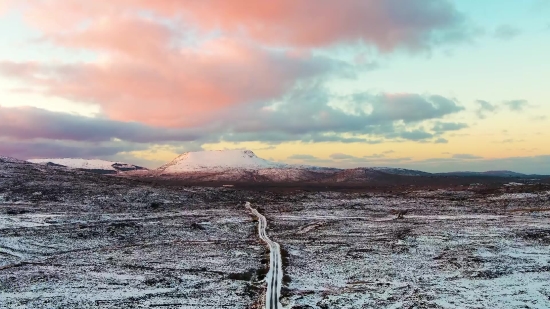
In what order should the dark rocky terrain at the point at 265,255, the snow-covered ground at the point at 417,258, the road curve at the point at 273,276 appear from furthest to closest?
the dark rocky terrain at the point at 265,255
the snow-covered ground at the point at 417,258
the road curve at the point at 273,276

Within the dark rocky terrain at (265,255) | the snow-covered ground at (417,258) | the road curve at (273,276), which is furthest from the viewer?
the dark rocky terrain at (265,255)

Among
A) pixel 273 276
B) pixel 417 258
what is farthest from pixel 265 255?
pixel 417 258

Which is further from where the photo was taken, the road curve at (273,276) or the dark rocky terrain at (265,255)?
the dark rocky terrain at (265,255)

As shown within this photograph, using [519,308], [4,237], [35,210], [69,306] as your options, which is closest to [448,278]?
[519,308]

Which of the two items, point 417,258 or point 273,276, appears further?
point 417,258

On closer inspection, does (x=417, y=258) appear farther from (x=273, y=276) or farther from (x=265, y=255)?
(x=273, y=276)

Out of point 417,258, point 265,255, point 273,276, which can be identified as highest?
point 417,258

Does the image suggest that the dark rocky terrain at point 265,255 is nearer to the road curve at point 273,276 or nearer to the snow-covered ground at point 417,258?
the snow-covered ground at point 417,258

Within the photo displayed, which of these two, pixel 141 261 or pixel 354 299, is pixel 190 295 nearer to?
pixel 354 299

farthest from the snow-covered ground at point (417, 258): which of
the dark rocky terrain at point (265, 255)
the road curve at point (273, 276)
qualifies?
the road curve at point (273, 276)

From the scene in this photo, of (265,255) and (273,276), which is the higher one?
(273,276)

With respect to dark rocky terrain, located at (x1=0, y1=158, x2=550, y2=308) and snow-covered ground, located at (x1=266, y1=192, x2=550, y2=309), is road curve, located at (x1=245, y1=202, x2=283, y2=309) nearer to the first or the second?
dark rocky terrain, located at (x1=0, y1=158, x2=550, y2=308)
